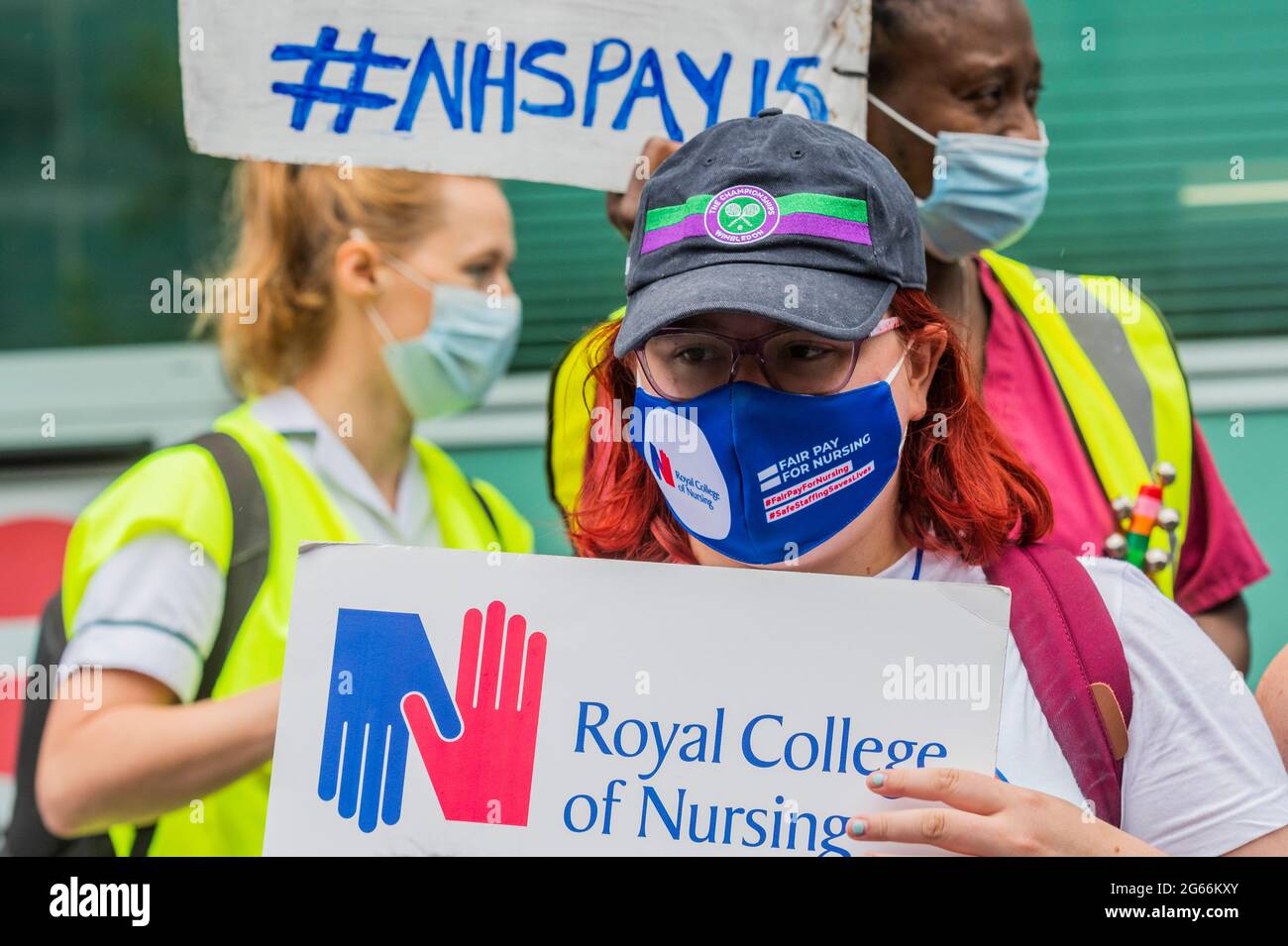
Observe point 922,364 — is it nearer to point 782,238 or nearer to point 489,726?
point 782,238

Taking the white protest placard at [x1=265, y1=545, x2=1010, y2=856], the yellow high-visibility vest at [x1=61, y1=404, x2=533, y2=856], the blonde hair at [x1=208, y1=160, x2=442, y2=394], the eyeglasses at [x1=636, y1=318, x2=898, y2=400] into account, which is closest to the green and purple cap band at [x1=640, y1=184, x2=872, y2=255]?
the eyeglasses at [x1=636, y1=318, x2=898, y2=400]

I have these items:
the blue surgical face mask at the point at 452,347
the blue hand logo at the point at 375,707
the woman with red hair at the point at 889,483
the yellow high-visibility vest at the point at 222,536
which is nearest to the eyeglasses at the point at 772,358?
the woman with red hair at the point at 889,483

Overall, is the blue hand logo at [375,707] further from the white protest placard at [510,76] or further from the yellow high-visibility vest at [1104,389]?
the white protest placard at [510,76]

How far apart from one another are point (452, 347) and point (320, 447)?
14.9 inches

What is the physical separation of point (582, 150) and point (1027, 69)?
0.93 m

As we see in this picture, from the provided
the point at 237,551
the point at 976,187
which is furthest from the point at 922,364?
the point at 237,551

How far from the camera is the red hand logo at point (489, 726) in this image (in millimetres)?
1853

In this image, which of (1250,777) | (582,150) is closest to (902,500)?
(1250,777)

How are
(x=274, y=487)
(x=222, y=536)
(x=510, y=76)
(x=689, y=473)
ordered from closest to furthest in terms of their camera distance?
(x=689, y=473) → (x=510, y=76) → (x=222, y=536) → (x=274, y=487)

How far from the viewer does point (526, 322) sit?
3566 mm

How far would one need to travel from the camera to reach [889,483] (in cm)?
194

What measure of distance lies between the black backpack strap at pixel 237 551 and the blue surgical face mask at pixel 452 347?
1.35 ft

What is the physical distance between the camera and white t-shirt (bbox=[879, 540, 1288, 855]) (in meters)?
1.76

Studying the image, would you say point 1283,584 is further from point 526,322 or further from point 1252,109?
point 526,322
